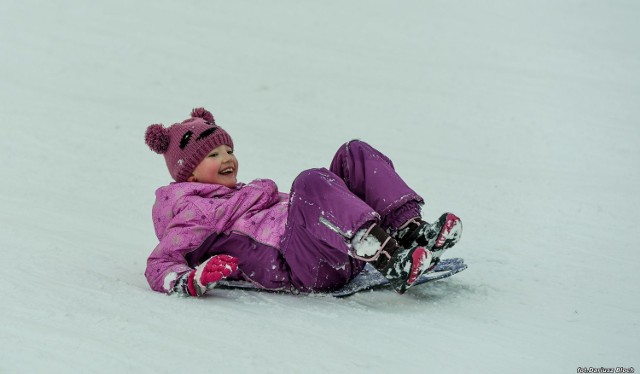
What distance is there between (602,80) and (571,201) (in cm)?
299

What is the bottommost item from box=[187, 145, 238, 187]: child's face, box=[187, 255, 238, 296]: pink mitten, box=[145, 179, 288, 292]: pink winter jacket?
box=[187, 255, 238, 296]: pink mitten

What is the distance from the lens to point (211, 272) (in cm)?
289

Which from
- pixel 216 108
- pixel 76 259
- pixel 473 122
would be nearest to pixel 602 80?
pixel 473 122

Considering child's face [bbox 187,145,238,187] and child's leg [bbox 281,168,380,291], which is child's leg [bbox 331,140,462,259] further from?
child's face [bbox 187,145,238,187]

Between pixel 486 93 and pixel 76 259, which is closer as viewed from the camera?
pixel 76 259

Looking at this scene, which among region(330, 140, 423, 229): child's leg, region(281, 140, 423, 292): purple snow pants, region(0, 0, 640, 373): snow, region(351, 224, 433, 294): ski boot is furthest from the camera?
region(330, 140, 423, 229): child's leg

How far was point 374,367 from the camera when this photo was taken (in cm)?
235

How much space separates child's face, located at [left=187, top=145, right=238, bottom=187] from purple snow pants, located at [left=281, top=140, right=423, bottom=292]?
0.45 meters

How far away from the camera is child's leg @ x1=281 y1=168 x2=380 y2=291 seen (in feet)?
9.21

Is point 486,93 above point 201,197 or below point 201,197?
above

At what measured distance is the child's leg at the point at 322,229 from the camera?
9.21 ft

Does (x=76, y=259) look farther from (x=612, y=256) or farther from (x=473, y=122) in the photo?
(x=473, y=122)

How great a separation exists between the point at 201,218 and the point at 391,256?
2.65 ft

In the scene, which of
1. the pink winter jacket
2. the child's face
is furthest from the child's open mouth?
the pink winter jacket
